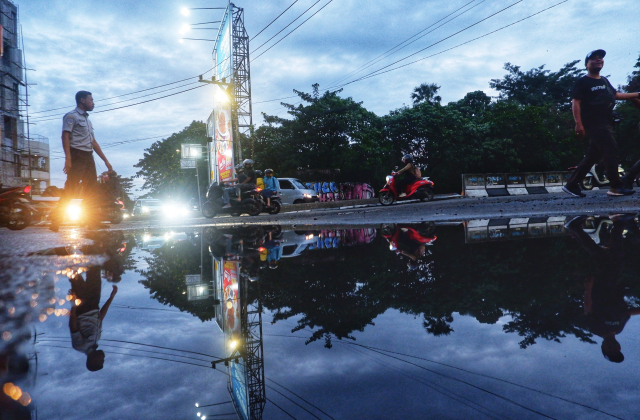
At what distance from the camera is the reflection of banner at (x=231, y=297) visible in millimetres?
1553

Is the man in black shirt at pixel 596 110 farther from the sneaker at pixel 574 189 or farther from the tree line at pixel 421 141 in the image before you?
the tree line at pixel 421 141

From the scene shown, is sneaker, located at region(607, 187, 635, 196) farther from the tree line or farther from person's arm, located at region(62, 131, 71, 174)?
the tree line

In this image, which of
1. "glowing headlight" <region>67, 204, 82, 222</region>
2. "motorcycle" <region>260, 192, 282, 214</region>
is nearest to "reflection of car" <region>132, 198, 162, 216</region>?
"motorcycle" <region>260, 192, 282, 214</region>

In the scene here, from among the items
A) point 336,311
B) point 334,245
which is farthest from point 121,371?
point 334,245

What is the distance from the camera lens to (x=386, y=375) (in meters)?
1.01

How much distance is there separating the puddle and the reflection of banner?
0.4 inches

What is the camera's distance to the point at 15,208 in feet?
27.8

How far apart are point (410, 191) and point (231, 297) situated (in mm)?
12509

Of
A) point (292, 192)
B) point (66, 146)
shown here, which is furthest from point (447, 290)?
point (292, 192)

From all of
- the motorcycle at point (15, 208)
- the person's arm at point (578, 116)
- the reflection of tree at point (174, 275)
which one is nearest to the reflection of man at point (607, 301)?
the reflection of tree at point (174, 275)

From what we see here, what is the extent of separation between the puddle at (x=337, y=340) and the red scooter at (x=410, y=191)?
11275 mm

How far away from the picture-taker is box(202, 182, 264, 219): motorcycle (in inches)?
471

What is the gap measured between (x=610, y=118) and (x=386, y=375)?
701 cm

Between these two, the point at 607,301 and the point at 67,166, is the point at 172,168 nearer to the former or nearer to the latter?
the point at 67,166
